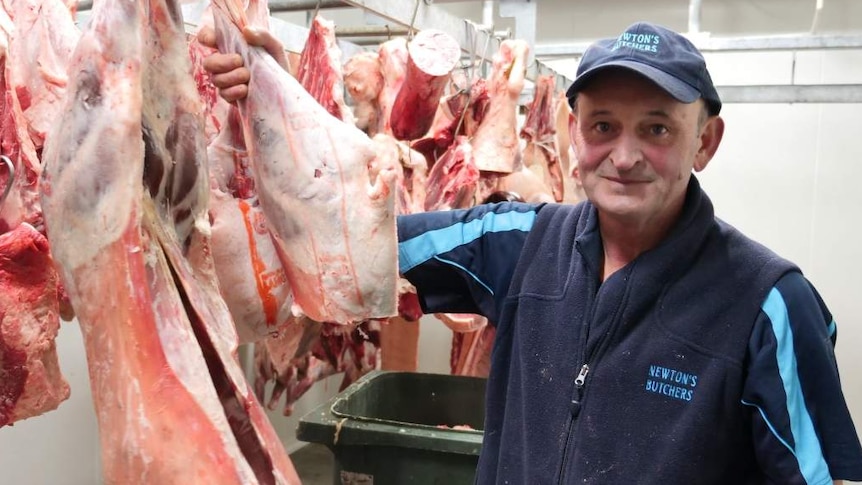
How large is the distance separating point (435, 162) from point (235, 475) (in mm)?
2105

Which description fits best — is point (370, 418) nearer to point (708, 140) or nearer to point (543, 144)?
point (708, 140)

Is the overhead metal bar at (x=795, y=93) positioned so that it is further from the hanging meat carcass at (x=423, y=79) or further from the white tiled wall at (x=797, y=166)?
the hanging meat carcass at (x=423, y=79)

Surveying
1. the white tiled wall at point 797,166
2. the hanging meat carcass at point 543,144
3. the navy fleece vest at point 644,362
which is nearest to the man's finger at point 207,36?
the navy fleece vest at point 644,362

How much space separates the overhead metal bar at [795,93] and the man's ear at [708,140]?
3.34 m

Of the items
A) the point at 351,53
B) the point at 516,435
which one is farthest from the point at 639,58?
the point at 351,53

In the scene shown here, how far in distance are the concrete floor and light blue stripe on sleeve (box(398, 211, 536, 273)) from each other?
3.54 metres

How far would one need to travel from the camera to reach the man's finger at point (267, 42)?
157cm

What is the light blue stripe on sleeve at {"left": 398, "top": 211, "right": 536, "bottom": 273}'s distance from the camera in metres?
1.92

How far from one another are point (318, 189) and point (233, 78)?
0.88 ft

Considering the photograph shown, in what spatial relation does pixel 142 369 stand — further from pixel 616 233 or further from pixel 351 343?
pixel 351 343

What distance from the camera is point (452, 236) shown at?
75.5 inches

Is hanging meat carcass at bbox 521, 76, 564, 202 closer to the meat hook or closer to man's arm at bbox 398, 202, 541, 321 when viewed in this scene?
man's arm at bbox 398, 202, 541, 321

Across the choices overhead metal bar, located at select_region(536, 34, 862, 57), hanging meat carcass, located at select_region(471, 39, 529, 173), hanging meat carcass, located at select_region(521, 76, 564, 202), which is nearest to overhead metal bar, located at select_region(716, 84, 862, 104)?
overhead metal bar, located at select_region(536, 34, 862, 57)

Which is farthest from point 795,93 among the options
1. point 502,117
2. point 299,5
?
point 299,5
